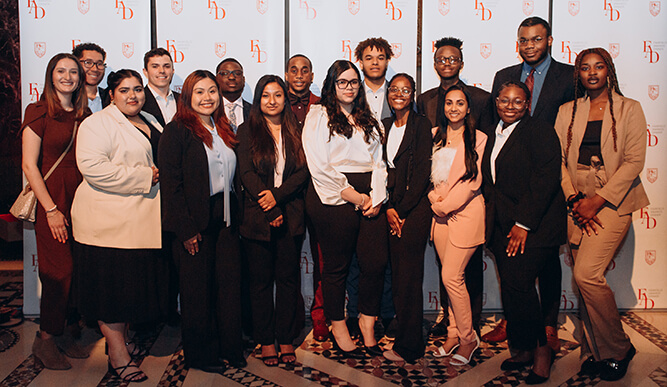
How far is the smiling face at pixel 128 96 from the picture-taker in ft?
9.98

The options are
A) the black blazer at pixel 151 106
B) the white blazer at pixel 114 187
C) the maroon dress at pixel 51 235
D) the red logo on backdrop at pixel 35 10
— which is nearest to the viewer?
the white blazer at pixel 114 187

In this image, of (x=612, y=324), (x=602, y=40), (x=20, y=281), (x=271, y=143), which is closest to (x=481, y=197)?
(x=612, y=324)

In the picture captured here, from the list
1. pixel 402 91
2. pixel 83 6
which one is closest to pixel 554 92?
pixel 402 91

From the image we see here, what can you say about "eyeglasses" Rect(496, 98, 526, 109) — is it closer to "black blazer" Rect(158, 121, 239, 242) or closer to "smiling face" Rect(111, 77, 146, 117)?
"black blazer" Rect(158, 121, 239, 242)

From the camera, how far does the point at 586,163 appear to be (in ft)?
10.6

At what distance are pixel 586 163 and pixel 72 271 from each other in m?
3.15

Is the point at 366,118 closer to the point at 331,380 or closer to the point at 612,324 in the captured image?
the point at 331,380

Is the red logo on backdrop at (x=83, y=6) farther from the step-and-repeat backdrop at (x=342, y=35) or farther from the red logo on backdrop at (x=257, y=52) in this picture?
the red logo on backdrop at (x=257, y=52)

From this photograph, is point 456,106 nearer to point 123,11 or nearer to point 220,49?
point 220,49

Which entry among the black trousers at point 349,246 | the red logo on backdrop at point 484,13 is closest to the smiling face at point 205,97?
the black trousers at point 349,246

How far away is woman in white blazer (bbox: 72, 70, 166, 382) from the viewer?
296 cm

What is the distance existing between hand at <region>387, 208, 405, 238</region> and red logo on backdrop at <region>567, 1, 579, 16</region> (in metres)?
2.29

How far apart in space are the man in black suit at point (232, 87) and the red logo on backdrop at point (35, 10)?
4.81ft

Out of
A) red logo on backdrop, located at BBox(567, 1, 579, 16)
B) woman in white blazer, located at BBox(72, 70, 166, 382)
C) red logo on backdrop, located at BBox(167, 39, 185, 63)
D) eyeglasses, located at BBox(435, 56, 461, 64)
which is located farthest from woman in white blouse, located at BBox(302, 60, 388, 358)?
red logo on backdrop, located at BBox(567, 1, 579, 16)
